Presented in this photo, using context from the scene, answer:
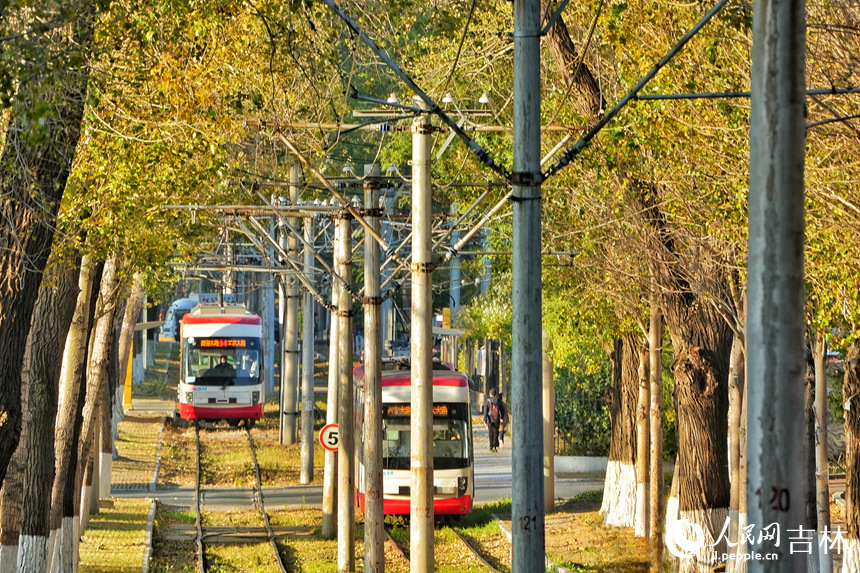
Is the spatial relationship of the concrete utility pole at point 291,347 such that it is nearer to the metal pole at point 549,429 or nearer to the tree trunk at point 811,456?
the metal pole at point 549,429

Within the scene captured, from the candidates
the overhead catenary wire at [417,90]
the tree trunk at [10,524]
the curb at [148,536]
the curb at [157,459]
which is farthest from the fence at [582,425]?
the overhead catenary wire at [417,90]

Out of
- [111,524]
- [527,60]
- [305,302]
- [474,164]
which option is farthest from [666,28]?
[305,302]

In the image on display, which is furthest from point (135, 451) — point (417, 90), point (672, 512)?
point (417, 90)

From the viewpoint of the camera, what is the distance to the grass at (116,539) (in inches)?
794

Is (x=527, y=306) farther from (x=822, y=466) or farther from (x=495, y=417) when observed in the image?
(x=495, y=417)

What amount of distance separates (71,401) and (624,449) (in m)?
12.0

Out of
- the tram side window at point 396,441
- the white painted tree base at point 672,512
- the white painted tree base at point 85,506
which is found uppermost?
the tram side window at point 396,441

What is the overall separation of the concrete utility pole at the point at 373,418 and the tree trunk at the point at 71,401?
3.78 metres

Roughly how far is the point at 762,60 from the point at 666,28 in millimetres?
8847

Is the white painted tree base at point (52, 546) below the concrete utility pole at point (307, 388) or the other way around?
below

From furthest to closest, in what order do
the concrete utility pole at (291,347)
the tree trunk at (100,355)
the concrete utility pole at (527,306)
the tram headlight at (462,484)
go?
1. the concrete utility pole at (291,347)
2. the tram headlight at (462,484)
3. the tree trunk at (100,355)
4. the concrete utility pole at (527,306)

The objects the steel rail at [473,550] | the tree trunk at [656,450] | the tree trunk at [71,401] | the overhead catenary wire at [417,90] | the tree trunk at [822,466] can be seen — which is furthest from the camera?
the steel rail at [473,550]

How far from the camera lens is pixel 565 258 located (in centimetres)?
2344

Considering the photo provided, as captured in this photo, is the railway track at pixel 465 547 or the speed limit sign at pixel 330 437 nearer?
the railway track at pixel 465 547
